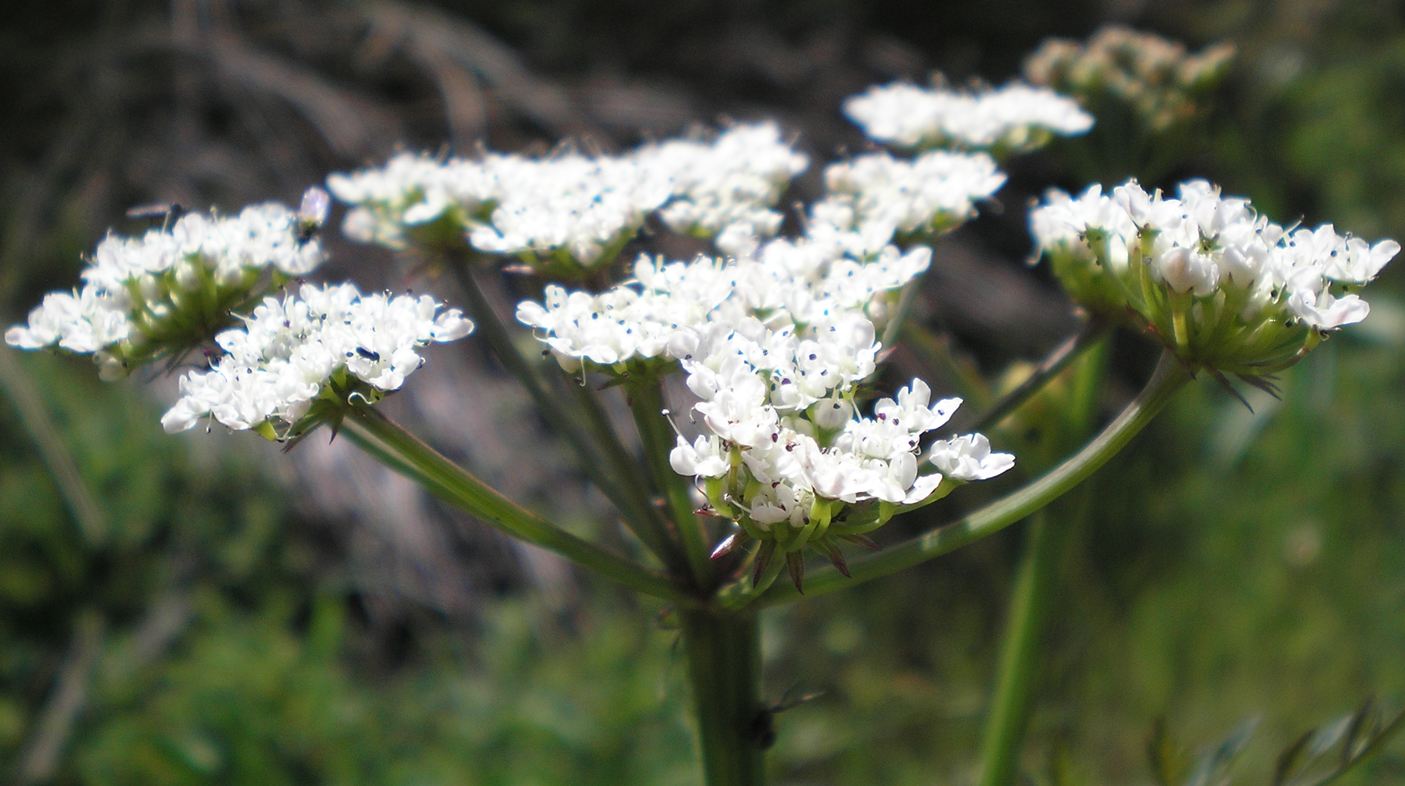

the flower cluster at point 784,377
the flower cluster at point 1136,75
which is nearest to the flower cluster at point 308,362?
the flower cluster at point 784,377

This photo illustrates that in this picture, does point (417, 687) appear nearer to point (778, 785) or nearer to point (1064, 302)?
point (778, 785)

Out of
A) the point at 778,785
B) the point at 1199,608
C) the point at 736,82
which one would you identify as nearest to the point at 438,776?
the point at 778,785

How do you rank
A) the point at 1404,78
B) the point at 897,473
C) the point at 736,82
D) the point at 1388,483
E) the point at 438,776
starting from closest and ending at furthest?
the point at 897,473 → the point at 438,776 → the point at 1388,483 → the point at 736,82 → the point at 1404,78

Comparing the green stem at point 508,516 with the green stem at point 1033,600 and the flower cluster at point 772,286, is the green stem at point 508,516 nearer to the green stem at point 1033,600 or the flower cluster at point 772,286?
the flower cluster at point 772,286

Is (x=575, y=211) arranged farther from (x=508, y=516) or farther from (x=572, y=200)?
(x=508, y=516)

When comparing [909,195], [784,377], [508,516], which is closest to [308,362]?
[508,516]

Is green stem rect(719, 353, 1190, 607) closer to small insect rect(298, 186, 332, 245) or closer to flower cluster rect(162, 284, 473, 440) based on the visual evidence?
flower cluster rect(162, 284, 473, 440)
